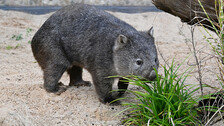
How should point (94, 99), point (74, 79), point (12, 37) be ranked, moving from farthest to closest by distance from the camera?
point (12, 37), point (74, 79), point (94, 99)

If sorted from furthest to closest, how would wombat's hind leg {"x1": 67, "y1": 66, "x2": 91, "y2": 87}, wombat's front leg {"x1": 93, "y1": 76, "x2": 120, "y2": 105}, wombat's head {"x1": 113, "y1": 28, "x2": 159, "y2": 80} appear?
wombat's hind leg {"x1": 67, "y1": 66, "x2": 91, "y2": 87}, wombat's front leg {"x1": 93, "y1": 76, "x2": 120, "y2": 105}, wombat's head {"x1": 113, "y1": 28, "x2": 159, "y2": 80}

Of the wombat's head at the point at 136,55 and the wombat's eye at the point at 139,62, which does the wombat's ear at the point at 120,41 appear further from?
the wombat's eye at the point at 139,62

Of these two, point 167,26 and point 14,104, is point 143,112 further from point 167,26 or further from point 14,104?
point 167,26

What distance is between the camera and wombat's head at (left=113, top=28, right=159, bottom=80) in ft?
12.1

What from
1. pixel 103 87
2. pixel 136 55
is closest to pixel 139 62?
pixel 136 55

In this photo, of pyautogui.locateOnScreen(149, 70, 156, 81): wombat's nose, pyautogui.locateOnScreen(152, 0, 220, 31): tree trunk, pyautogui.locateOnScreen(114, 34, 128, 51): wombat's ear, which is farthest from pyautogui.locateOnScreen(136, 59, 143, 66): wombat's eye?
pyautogui.locateOnScreen(152, 0, 220, 31): tree trunk

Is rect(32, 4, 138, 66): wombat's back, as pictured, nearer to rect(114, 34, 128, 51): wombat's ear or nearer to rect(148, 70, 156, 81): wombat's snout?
rect(114, 34, 128, 51): wombat's ear

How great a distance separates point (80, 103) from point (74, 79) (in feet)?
3.05

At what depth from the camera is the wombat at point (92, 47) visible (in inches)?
153

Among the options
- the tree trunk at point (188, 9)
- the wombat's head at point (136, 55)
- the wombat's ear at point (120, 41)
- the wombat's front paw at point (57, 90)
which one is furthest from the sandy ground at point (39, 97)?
the wombat's ear at point (120, 41)

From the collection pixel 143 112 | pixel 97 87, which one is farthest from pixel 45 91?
pixel 143 112

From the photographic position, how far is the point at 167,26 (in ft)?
30.8

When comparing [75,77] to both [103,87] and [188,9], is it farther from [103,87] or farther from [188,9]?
[188,9]

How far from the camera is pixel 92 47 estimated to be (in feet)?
13.8
